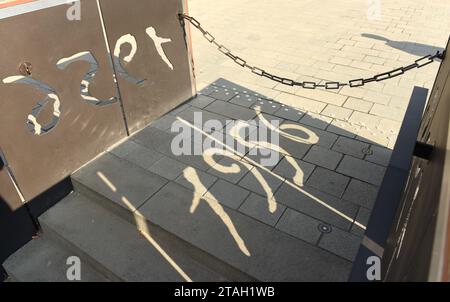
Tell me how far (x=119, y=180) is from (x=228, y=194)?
1.41m

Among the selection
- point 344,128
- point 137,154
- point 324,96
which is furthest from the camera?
point 324,96

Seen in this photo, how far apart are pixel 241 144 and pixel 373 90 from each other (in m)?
3.13

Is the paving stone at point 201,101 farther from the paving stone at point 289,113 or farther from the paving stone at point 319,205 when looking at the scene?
the paving stone at point 319,205

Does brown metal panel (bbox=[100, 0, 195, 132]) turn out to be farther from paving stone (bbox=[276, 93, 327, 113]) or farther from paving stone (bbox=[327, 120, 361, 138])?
paving stone (bbox=[327, 120, 361, 138])

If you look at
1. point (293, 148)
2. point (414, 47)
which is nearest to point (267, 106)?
point (293, 148)

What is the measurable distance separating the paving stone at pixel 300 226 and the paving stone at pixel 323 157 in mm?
1034

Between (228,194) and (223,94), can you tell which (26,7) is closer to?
(228,194)

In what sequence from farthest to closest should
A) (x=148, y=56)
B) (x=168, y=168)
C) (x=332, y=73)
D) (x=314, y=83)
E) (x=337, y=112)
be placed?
(x=332, y=73), (x=337, y=112), (x=148, y=56), (x=314, y=83), (x=168, y=168)

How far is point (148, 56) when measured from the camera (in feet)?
16.6

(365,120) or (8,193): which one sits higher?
(8,193)

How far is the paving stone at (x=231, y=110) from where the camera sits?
5656mm

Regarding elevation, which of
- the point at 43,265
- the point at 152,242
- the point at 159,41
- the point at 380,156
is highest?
the point at 159,41

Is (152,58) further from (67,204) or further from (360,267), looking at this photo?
(360,267)

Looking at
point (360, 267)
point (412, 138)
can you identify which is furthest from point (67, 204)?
point (412, 138)
